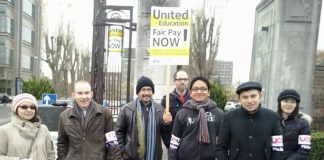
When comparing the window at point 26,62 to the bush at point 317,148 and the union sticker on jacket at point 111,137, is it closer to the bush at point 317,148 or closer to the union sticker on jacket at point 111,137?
the bush at point 317,148

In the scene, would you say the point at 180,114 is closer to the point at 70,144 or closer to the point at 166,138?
the point at 166,138

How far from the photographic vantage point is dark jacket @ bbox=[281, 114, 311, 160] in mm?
4195

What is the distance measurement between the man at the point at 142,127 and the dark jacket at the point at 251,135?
46.3 inches

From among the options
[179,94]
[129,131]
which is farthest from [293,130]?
[129,131]

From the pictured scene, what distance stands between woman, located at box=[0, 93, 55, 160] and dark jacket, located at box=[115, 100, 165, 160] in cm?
98

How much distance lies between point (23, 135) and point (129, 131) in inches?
50.8

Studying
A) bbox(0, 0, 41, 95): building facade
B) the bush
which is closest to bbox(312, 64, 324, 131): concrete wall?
the bush

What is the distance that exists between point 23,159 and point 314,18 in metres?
7.24

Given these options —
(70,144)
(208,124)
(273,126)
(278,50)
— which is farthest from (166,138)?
(278,50)

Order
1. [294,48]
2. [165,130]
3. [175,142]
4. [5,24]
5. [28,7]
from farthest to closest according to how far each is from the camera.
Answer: [28,7] → [5,24] → [294,48] → [165,130] → [175,142]

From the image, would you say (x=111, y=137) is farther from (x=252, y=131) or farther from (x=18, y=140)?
(x=252, y=131)

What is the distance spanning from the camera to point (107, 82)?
10594 millimetres

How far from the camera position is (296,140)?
425cm

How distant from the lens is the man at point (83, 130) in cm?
405
